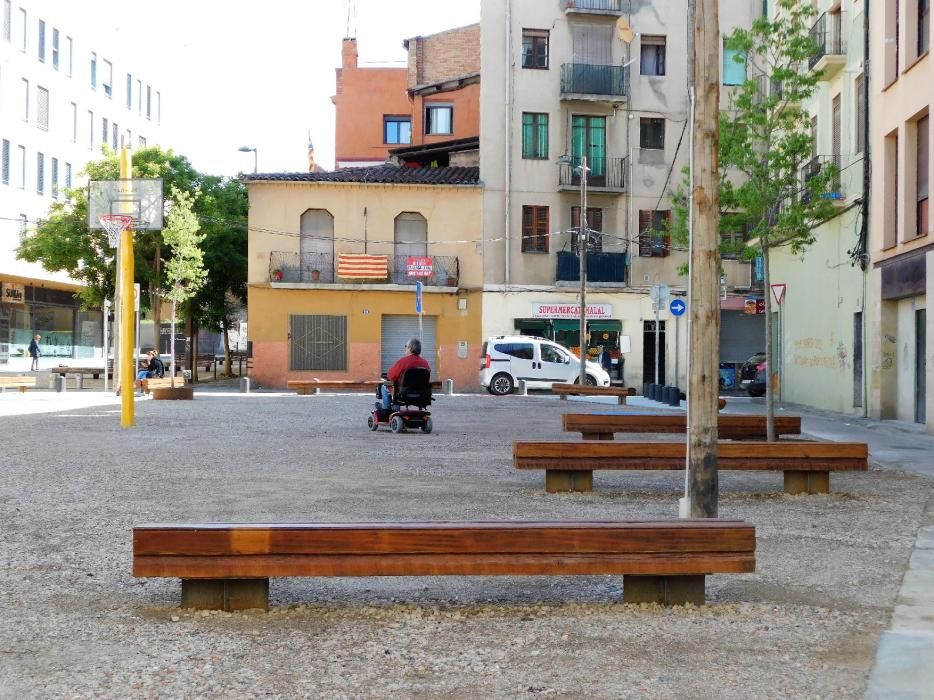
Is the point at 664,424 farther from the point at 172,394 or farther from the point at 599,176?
the point at 599,176

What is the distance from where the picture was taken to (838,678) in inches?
189

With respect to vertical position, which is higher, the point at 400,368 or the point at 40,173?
the point at 40,173

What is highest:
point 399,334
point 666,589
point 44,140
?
point 44,140

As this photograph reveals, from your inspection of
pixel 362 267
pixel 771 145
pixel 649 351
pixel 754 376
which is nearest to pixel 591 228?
pixel 649 351

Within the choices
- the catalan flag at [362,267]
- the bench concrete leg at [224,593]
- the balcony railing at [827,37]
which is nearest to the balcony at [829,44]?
the balcony railing at [827,37]

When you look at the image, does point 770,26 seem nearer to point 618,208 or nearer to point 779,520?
point 779,520

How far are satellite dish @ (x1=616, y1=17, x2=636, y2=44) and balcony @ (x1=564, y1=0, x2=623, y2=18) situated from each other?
0.42 m

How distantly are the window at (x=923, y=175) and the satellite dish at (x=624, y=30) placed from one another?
22.7 metres

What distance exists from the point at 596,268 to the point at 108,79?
34.1 metres

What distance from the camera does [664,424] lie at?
47.6 feet

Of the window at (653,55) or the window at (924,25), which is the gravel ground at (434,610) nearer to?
the window at (924,25)

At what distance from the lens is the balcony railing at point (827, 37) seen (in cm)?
2650

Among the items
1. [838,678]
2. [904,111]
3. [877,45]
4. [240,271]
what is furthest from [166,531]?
[240,271]

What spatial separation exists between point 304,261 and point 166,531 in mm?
37781
